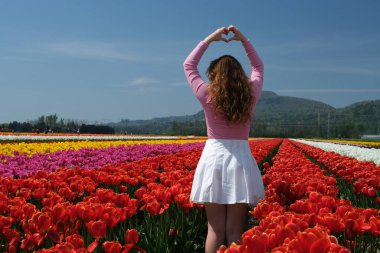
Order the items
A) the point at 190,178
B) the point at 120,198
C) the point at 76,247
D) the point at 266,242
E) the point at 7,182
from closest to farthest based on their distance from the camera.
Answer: the point at 266,242 < the point at 76,247 < the point at 120,198 < the point at 7,182 < the point at 190,178

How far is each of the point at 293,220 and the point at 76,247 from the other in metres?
1.23

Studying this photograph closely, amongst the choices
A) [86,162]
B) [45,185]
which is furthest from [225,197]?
[86,162]

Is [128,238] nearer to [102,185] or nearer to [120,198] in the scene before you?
[120,198]

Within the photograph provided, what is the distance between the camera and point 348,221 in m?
2.89

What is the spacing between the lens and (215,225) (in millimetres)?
3561

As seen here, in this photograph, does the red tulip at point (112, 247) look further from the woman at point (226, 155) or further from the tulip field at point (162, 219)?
the woman at point (226, 155)

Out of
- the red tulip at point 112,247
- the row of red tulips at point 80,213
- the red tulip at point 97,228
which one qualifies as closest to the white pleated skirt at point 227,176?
the row of red tulips at point 80,213

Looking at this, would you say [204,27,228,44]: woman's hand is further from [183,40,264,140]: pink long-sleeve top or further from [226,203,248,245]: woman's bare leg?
[226,203,248,245]: woman's bare leg

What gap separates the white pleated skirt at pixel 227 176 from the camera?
11.5 feet

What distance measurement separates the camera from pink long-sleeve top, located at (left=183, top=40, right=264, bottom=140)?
3594 millimetres

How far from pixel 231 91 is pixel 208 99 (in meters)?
0.21

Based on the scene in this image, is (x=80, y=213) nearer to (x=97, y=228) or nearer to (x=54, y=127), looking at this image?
(x=97, y=228)

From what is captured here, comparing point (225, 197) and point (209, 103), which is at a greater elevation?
point (209, 103)

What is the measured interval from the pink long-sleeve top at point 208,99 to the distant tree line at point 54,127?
46.4m
